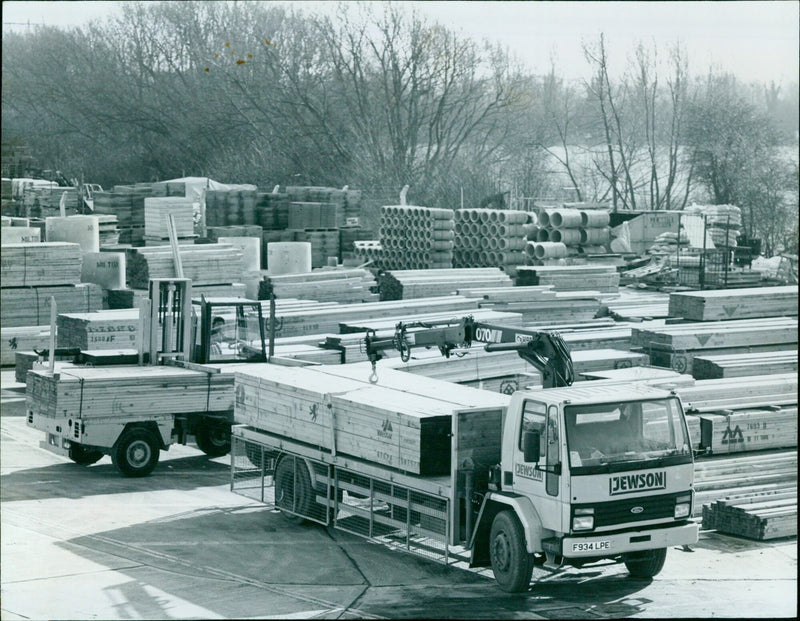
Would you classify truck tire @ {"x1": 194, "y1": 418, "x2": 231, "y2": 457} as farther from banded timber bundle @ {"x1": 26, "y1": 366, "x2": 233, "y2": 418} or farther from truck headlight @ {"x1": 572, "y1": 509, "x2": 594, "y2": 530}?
truck headlight @ {"x1": 572, "y1": 509, "x2": 594, "y2": 530}

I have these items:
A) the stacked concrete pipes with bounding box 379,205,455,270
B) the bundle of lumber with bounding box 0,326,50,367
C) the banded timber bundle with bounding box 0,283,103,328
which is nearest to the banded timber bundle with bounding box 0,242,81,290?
the banded timber bundle with bounding box 0,283,103,328

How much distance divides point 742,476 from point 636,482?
14.3ft

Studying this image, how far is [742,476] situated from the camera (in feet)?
46.5

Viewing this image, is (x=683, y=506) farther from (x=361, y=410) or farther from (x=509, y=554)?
(x=361, y=410)

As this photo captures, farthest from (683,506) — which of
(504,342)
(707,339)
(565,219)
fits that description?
(565,219)

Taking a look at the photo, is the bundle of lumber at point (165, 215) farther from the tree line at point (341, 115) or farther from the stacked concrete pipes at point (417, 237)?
the tree line at point (341, 115)

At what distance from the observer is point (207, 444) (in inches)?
672

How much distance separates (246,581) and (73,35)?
187 ft

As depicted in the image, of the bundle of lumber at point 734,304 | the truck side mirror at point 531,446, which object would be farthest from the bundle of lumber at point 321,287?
the truck side mirror at point 531,446

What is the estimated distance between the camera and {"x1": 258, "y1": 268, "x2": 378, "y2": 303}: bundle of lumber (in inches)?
963

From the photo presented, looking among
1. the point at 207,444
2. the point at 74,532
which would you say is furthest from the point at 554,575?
the point at 207,444

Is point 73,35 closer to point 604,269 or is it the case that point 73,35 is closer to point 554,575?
point 604,269

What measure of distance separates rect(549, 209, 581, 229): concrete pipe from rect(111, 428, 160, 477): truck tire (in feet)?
64.4

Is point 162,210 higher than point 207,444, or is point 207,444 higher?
point 162,210
